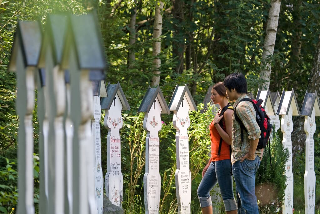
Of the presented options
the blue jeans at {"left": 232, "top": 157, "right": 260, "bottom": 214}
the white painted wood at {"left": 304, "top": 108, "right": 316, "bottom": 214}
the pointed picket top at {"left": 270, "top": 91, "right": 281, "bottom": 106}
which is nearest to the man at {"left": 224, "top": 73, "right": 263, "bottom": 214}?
the blue jeans at {"left": 232, "top": 157, "right": 260, "bottom": 214}

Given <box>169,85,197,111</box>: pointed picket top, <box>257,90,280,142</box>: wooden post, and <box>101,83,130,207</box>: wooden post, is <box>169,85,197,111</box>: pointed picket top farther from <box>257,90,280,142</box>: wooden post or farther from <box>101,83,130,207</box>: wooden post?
<box>257,90,280,142</box>: wooden post

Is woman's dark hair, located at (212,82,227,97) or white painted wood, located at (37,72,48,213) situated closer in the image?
white painted wood, located at (37,72,48,213)

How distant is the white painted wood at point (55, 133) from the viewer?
7.48ft

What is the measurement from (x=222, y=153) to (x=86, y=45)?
Result: 419cm

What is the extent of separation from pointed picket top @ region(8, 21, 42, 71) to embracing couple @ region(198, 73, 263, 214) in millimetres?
3292

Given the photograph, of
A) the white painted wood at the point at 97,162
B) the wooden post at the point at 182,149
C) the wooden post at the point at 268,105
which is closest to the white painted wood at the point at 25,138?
the white painted wood at the point at 97,162

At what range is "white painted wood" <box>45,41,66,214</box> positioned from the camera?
7.48 feet

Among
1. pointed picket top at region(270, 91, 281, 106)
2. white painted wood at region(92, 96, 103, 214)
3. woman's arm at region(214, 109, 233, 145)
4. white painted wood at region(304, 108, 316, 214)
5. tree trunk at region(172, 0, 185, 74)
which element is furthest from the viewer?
tree trunk at region(172, 0, 185, 74)

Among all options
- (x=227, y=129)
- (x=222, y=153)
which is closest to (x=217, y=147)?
(x=222, y=153)

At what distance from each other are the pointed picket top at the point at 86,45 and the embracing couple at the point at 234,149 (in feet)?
11.6

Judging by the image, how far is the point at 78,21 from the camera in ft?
7.17

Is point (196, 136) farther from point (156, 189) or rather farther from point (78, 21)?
point (78, 21)

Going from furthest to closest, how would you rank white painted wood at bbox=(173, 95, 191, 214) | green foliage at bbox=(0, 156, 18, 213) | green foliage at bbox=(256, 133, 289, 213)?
white painted wood at bbox=(173, 95, 191, 214) < green foliage at bbox=(256, 133, 289, 213) < green foliage at bbox=(0, 156, 18, 213)

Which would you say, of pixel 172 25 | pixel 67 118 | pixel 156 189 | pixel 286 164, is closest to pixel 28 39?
pixel 67 118
